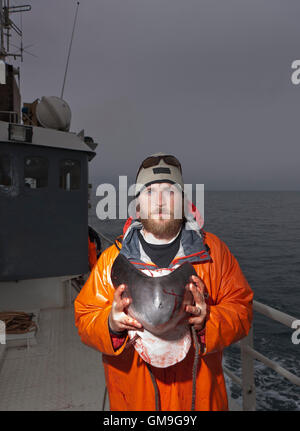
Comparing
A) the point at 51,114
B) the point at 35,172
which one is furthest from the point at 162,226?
the point at 51,114

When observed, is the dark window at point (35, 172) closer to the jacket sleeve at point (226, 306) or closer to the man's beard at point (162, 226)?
the man's beard at point (162, 226)

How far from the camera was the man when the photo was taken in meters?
1.50

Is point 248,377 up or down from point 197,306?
down

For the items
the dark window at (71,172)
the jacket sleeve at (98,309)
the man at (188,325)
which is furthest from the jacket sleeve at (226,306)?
the dark window at (71,172)

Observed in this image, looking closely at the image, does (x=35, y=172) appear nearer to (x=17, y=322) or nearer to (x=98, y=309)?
(x=17, y=322)

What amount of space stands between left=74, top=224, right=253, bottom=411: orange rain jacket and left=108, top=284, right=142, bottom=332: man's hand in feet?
0.52

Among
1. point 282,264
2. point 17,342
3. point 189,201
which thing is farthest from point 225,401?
point 282,264

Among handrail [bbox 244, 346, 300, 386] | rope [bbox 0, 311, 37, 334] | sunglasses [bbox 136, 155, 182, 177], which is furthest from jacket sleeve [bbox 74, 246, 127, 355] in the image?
rope [bbox 0, 311, 37, 334]

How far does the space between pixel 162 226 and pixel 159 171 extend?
1.18 feet

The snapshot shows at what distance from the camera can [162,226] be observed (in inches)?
68.3

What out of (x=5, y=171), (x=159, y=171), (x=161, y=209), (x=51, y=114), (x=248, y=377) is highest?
(x=51, y=114)

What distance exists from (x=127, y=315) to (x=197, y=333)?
0.40 meters

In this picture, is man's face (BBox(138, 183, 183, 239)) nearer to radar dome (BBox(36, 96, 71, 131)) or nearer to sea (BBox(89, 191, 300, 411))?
sea (BBox(89, 191, 300, 411))

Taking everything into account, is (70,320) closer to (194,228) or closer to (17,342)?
(17,342)
